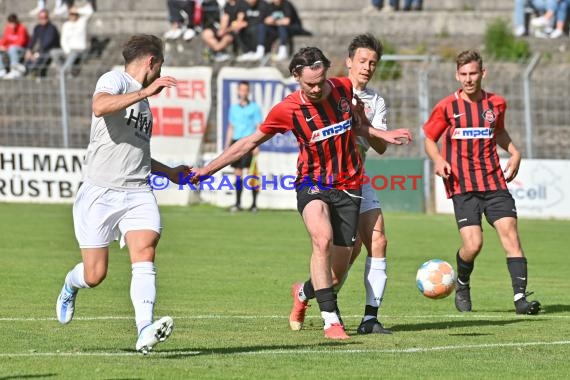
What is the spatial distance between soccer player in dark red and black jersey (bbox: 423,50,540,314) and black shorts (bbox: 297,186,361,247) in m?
2.27

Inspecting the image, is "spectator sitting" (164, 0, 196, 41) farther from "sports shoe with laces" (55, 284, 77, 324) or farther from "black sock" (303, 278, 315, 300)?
"sports shoe with laces" (55, 284, 77, 324)

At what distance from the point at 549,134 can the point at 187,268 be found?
34.5 ft

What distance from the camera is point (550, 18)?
2864 centimetres

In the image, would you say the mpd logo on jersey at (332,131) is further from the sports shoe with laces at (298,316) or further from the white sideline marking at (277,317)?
the white sideline marking at (277,317)

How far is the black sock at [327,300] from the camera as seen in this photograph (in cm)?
953

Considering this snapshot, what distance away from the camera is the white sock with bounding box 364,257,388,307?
1012 centimetres

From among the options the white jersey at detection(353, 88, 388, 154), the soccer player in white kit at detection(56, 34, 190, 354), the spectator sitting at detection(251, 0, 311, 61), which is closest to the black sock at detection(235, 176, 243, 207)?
the spectator sitting at detection(251, 0, 311, 61)

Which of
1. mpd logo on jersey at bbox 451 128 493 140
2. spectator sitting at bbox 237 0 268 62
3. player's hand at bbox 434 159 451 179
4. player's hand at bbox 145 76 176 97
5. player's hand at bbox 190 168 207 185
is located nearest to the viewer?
player's hand at bbox 145 76 176 97

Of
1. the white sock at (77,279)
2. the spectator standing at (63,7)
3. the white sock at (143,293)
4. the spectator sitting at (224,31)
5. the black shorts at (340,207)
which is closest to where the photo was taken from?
the white sock at (143,293)

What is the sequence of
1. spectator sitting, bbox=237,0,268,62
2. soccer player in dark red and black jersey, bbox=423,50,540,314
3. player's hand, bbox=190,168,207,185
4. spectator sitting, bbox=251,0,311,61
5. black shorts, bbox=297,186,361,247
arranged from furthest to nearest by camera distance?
spectator sitting, bbox=237,0,268,62
spectator sitting, bbox=251,0,311,61
soccer player in dark red and black jersey, bbox=423,50,540,314
black shorts, bbox=297,186,361,247
player's hand, bbox=190,168,207,185

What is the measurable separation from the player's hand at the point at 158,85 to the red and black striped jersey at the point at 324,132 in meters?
1.39

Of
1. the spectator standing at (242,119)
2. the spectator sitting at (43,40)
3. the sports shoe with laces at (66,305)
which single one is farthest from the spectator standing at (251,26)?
the sports shoe with laces at (66,305)

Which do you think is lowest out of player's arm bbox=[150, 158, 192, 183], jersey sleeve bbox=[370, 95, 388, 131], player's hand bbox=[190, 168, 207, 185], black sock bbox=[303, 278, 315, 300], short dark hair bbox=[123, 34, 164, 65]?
black sock bbox=[303, 278, 315, 300]

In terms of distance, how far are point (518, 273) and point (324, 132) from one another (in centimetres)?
313
